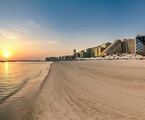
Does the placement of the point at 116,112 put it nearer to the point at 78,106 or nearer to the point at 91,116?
the point at 91,116

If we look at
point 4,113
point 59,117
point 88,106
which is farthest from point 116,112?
point 4,113

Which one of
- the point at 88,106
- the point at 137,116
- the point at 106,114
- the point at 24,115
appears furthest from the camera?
the point at 88,106

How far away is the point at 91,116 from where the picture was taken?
5.64 meters

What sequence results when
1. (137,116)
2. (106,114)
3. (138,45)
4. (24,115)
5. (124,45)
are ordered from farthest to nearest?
(124,45), (138,45), (24,115), (106,114), (137,116)

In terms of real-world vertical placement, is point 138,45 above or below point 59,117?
above

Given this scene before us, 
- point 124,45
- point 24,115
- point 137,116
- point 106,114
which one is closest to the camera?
point 137,116

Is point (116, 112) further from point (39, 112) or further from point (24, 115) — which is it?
point (24, 115)

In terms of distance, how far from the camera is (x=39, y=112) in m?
6.64

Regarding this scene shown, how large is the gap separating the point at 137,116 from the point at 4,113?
4695mm

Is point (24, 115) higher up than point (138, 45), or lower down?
lower down

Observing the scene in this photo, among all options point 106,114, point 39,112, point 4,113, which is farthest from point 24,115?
point 106,114

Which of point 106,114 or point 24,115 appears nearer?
point 106,114

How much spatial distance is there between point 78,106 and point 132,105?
75.7 inches

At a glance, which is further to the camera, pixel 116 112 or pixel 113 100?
pixel 113 100
